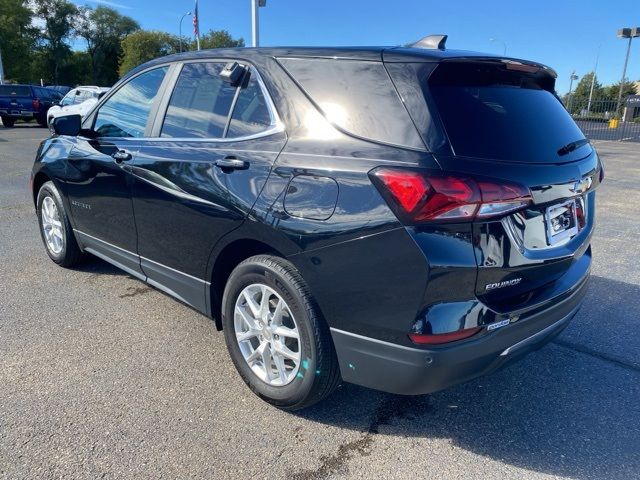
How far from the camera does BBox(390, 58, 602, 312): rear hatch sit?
1.94m

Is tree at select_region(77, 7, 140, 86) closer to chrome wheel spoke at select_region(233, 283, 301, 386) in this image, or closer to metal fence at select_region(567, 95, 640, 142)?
metal fence at select_region(567, 95, 640, 142)

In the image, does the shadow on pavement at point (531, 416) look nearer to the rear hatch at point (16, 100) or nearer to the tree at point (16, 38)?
the rear hatch at point (16, 100)

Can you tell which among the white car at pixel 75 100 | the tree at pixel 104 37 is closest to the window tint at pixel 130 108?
the white car at pixel 75 100

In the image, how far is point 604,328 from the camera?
3.54 meters

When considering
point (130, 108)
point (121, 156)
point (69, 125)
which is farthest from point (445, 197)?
point (69, 125)

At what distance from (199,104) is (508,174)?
1868 mm

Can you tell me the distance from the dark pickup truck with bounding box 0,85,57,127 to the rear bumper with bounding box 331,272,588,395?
2552 cm

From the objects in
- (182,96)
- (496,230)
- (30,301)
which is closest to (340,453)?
(496,230)

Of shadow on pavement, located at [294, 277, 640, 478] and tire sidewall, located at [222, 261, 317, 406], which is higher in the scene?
tire sidewall, located at [222, 261, 317, 406]

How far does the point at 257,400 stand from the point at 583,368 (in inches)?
77.8

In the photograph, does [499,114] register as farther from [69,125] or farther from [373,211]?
[69,125]

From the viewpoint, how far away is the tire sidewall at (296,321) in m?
2.29

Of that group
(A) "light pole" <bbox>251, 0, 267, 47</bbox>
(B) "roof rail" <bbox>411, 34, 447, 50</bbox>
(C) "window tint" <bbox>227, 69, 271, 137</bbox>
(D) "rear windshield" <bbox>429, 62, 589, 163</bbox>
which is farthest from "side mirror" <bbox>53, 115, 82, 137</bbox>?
(A) "light pole" <bbox>251, 0, 267, 47</bbox>

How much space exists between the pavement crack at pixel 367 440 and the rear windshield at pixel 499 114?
1387mm
